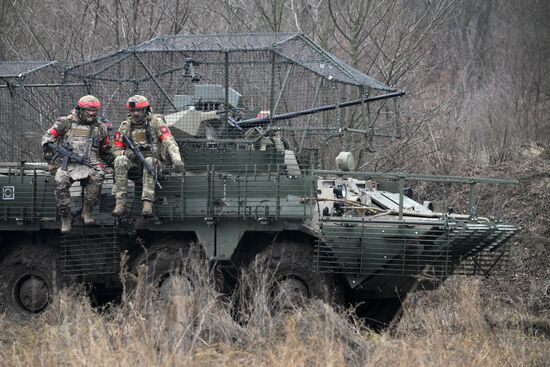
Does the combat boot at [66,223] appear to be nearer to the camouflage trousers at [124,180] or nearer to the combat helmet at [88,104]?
the camouflage trousers at [124,180]

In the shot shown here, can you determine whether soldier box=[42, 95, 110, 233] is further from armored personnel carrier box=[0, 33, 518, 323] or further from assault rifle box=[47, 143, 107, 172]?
armored personnel carrier box=[0, 33, 518, 323]

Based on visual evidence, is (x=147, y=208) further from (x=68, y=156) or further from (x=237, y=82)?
(x=237, y=82)

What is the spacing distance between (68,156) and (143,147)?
77cm

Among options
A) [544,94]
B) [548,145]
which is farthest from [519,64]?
[548,145]

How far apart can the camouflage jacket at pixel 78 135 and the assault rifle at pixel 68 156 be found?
53mm

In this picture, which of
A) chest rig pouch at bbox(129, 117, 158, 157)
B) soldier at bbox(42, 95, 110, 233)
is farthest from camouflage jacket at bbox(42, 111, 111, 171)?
chest rig pouch at bbox(129, 117, 158, 157)

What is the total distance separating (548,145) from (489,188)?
3.15 meters

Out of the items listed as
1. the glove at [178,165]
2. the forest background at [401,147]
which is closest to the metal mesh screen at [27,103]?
the forest background at [401,147]

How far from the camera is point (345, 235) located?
34.7ft

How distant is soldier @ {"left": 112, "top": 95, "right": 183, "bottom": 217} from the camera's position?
11048 millimetres

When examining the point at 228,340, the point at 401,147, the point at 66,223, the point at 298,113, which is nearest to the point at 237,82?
the point at 298,113

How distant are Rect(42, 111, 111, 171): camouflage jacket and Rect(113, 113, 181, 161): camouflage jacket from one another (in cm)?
24

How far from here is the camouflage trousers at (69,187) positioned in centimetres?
1112

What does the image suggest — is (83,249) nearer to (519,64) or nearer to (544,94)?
(544,94)
